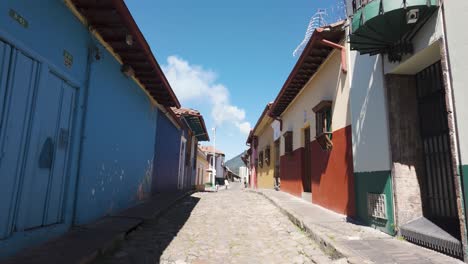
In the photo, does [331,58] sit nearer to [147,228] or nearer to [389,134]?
[389,134]

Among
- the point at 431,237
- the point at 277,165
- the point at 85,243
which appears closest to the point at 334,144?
the point at 431,237

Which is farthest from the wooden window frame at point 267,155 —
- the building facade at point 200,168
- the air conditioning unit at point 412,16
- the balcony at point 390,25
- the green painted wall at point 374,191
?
the air conditioning unit at point 412,16

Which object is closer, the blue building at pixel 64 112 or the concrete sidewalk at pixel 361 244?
the blue building at pixel 64 112

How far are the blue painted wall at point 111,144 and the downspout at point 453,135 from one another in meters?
5.25

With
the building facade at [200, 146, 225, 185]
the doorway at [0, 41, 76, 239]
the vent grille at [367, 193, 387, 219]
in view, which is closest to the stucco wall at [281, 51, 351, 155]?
the vent grille at [367, 193, 387, 219]

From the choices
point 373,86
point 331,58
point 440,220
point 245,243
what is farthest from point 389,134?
point 331,58

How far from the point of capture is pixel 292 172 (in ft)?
41.9

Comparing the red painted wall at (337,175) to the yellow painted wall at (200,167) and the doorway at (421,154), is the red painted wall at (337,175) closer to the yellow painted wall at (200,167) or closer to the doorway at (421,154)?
the doorway at (421,154)

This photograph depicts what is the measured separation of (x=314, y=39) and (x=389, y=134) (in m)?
3.29

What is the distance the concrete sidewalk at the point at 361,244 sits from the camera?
380 centimetres

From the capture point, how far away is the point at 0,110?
137 inches

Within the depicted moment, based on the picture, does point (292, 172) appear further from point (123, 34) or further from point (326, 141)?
point (123, 34)

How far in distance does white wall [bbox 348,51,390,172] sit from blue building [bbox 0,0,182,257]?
4.20 m

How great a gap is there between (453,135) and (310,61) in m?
5.47
